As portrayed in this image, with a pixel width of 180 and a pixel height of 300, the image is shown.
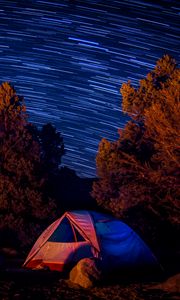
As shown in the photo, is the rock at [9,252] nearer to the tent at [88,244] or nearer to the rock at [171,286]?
the tent at [88,244]

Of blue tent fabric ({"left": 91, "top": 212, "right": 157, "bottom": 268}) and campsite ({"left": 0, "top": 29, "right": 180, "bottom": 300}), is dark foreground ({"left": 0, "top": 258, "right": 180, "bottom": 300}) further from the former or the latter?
blue tent fabric ({"left": 91, "top": 212, "right": 157, "bottom": 268})

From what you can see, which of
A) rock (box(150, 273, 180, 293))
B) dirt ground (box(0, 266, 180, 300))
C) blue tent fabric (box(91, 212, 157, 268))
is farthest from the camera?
blue tent fabric (box(91, 212, 157, 268))

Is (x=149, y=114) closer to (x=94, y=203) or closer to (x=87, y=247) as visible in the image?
(x=87, y=247)

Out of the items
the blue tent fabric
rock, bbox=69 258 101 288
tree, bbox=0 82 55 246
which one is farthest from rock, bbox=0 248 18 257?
rock, bbox=69 258 101 288

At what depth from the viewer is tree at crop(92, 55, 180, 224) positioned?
12969 millimetres

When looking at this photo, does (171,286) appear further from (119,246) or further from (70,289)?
(119,246)

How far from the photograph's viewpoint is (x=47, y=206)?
1884 cm

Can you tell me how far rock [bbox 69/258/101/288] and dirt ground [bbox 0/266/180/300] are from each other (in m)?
0.17

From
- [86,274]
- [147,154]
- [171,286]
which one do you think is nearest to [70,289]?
[86,274]

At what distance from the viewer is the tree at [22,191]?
18.5 m

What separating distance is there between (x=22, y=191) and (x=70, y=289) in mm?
10934

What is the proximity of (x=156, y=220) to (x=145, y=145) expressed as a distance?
13.1 feet

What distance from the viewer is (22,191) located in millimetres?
18969

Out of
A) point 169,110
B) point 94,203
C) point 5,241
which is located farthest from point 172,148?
point 94,203
